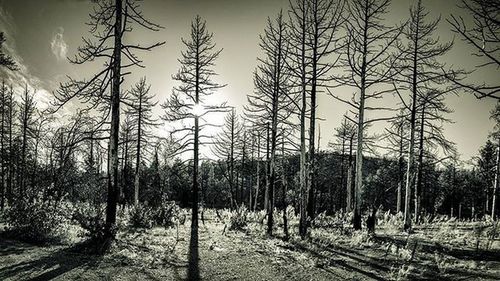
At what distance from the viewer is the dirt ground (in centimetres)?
615

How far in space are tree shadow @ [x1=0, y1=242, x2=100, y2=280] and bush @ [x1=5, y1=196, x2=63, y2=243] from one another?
→ 1.92 m

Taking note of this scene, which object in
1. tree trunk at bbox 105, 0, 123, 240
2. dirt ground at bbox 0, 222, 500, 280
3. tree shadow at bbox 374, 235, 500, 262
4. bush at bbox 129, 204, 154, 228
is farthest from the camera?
bush at bbox 129, 204, 154, 228

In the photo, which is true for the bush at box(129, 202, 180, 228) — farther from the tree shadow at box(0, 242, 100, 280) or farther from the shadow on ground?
the tree shadow at box(0, 242, 100, 280)

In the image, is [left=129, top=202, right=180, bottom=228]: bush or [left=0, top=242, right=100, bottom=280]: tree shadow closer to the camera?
[left=0, top=242, right=100, bottom=280]: tree shadow

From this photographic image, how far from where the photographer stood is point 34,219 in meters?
8.86

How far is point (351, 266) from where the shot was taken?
714cm

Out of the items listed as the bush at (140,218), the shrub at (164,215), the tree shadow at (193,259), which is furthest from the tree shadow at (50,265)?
the shrub at (164,215)

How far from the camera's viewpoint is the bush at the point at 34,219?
8688 mm

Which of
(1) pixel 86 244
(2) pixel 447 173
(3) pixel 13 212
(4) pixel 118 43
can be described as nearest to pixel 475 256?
(1) pixel 86 244

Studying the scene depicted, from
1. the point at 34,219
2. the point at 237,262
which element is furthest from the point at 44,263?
the point at 237,262

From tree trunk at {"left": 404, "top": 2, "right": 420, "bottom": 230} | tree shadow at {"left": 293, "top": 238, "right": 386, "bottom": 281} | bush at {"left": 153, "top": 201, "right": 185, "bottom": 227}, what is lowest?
bush at {"left": 153, "top": 201, "right": 185, "bottom": 227}

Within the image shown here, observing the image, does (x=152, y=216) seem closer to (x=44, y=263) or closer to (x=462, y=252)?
(x=44, y=263)

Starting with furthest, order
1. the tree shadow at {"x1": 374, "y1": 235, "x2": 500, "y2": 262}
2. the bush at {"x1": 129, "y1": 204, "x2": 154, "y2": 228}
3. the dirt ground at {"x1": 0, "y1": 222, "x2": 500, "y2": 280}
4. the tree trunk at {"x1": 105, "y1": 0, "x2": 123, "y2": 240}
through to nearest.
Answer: the bush at {"x1": 129, "y1": 204, "x2": 154, "y2": 228} < the tree trunk at {"x1": 105, "y1": 0, "x2": 123, "y2": 240} < the tree shadow at {"x1": 374, "y1": 235, "x2": 500, "y2": 262} < the dirt ground at {"x1": 0, "y1": 222, "x2": 500, "y2": 280}

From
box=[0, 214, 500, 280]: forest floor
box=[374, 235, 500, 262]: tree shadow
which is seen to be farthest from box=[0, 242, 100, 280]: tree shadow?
box=[374, 235, 500, 262]: tree shadow
